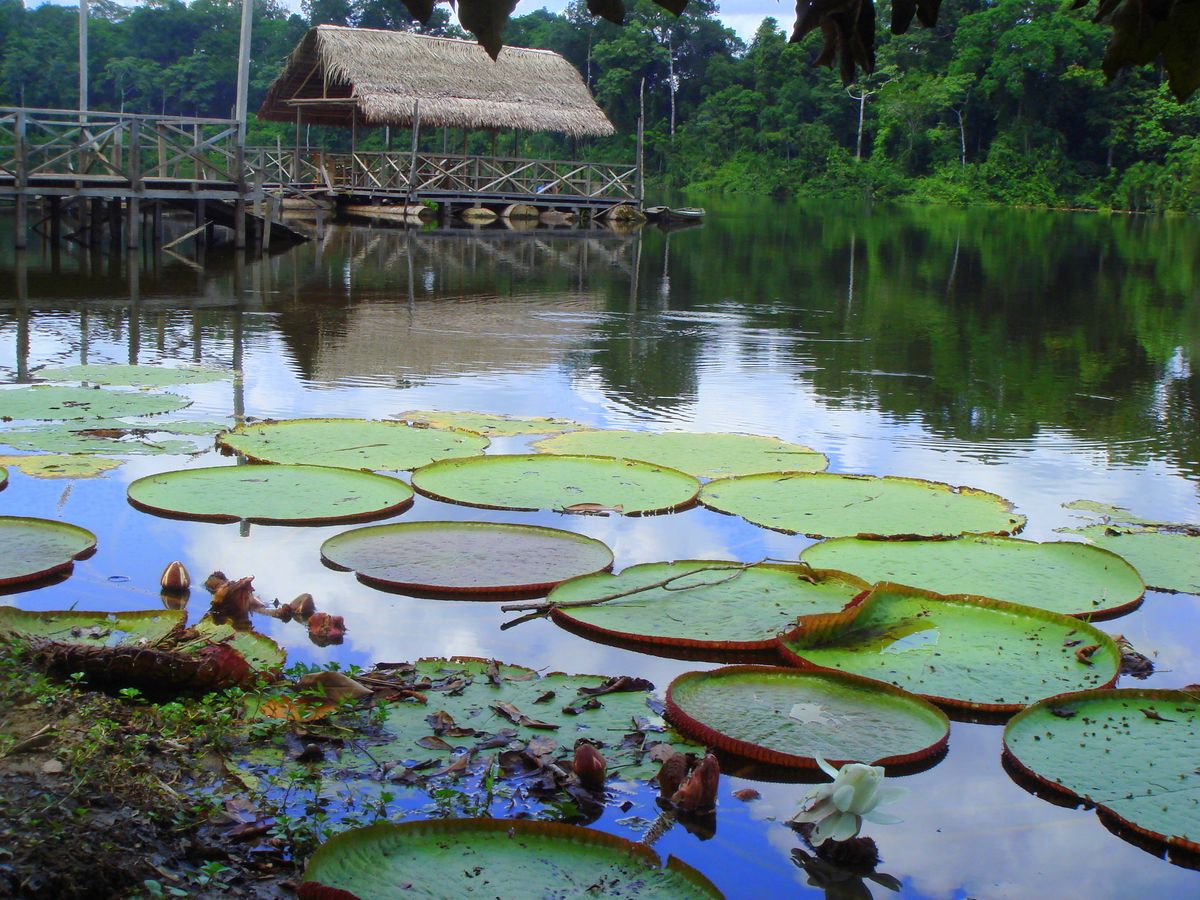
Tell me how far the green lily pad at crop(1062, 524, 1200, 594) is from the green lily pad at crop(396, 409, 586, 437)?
246 centimetres

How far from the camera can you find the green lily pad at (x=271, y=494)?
4449 mm

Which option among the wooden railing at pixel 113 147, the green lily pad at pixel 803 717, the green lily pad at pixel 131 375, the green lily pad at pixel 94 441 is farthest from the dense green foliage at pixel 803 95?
the green lily pad at pixel 803 717

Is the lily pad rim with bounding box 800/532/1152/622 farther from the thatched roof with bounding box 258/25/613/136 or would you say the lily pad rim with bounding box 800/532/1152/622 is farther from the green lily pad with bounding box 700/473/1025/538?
the thatched roof with bounding box 258/25/613/136

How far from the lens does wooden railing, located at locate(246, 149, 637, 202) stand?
24906mm

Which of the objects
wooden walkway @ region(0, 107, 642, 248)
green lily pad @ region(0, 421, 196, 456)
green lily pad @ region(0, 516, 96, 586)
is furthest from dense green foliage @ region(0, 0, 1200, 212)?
green lily pad @ region(0, 516, 96, 586)

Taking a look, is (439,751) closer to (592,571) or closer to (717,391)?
(592,571)

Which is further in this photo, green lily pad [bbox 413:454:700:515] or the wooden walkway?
the wooden walkway

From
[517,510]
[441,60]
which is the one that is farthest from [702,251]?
[517,510]

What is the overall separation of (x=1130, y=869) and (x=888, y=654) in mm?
923

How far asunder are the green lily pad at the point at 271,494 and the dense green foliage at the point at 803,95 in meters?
31.8

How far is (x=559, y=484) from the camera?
16.3 ft

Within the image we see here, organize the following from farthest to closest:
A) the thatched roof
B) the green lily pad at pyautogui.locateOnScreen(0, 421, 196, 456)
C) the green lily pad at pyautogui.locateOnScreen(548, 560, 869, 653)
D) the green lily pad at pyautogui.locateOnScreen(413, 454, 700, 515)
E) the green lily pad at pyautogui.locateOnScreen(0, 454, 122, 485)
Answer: the thatched roof, the green lily pad at pyautogui.locateOnScreen(0, 421, 196, 456), the green lily pad at pyautogui.locateOnScreen(0, 454, 122, 485), the green lily pad at pyautogui.locateOnScreen(413, 454, 700, 515), the green lily pad at pyautogui.locateOnScreen(548, 560, 869, 653)

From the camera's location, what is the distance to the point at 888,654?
3.35 meters

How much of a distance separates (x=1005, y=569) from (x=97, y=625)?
266cm
